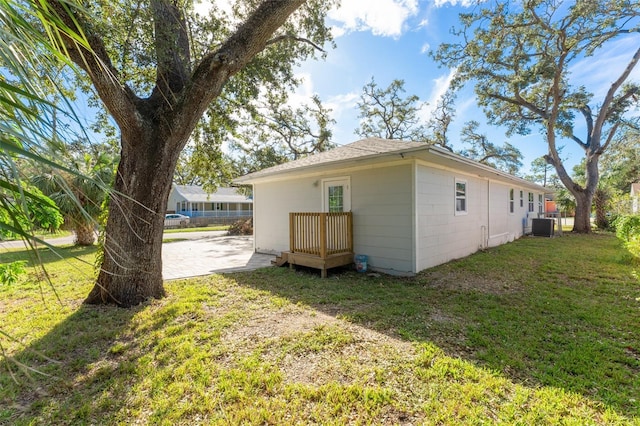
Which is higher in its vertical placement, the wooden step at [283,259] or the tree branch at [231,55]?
the tree branch at [231,55]

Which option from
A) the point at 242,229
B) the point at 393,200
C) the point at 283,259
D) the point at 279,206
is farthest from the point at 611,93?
the point at 242,229

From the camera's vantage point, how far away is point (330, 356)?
303 cm

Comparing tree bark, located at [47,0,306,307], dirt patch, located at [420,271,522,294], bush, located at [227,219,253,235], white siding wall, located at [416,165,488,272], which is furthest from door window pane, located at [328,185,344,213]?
bush, located at [227,219,253,235]

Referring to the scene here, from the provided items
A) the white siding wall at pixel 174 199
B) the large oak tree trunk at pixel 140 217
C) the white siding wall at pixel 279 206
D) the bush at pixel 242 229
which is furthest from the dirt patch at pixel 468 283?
the white siding wall at pixel 174 199

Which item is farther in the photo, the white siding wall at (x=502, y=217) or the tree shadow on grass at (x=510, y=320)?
the white siding wall at (x=502, y=217)

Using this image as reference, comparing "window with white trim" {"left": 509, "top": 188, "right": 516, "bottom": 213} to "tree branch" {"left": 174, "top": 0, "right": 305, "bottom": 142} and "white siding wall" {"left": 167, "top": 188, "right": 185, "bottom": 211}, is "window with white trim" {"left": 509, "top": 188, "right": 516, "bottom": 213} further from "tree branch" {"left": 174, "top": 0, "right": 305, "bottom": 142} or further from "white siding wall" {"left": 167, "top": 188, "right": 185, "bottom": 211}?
"white siding wall" {"left": 167, "top": 188, "right": 185, "bottom": 211}

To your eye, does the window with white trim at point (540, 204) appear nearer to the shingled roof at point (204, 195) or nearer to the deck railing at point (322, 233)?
the deck railing at point (322, 233)

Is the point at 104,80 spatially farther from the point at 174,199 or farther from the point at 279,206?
the point at 174,199

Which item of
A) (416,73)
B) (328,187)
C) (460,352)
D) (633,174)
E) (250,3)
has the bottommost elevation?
(460,352)

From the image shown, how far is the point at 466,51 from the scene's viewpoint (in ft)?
44.8

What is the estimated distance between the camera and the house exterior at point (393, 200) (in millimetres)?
6359

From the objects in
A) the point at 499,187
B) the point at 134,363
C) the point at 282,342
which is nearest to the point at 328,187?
the point at 282,342

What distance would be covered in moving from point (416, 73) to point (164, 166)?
13.3 meters

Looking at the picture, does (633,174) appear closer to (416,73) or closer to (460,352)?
(416,73)
